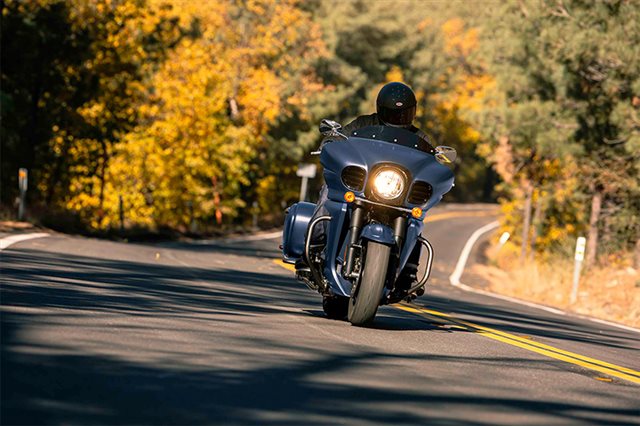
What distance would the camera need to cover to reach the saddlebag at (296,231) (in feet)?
34.3

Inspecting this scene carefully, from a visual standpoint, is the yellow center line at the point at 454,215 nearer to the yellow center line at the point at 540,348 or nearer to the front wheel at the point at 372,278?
the yellow center line at the point at 540,348

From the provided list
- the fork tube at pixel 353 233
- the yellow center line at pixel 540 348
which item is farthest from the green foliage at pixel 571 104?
the fork tube at pixel 353 233

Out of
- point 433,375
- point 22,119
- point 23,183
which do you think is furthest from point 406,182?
point 22,119

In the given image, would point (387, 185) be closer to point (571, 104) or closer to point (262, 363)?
point (262, 363)

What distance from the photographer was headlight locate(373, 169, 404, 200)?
9484 mm

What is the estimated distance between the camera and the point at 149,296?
444 inches

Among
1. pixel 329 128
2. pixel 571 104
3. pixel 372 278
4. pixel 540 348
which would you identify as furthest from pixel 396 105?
pixel 571 104

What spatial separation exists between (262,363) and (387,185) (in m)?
2.66

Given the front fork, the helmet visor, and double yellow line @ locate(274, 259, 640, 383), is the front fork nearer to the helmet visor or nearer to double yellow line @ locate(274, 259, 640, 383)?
the helmet visor

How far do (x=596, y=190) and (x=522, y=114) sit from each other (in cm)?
326

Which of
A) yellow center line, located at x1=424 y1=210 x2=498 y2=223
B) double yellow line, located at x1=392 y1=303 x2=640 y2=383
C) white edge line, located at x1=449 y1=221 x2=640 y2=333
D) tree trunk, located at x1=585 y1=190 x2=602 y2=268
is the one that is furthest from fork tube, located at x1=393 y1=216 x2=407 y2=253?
yellow center line, located at x1=424 y1=210 x2=498 y2=223

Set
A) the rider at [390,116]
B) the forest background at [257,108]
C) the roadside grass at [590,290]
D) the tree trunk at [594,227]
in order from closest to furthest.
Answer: the rider at [390,116], the roadside grass at [590,290], the forest background at [257,108], the tree trunk at [594,227]

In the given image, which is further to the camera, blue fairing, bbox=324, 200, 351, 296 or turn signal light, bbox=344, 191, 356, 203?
blue fairing, bbox=324, 200, 351, 296

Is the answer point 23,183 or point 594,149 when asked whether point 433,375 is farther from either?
point 594,149
